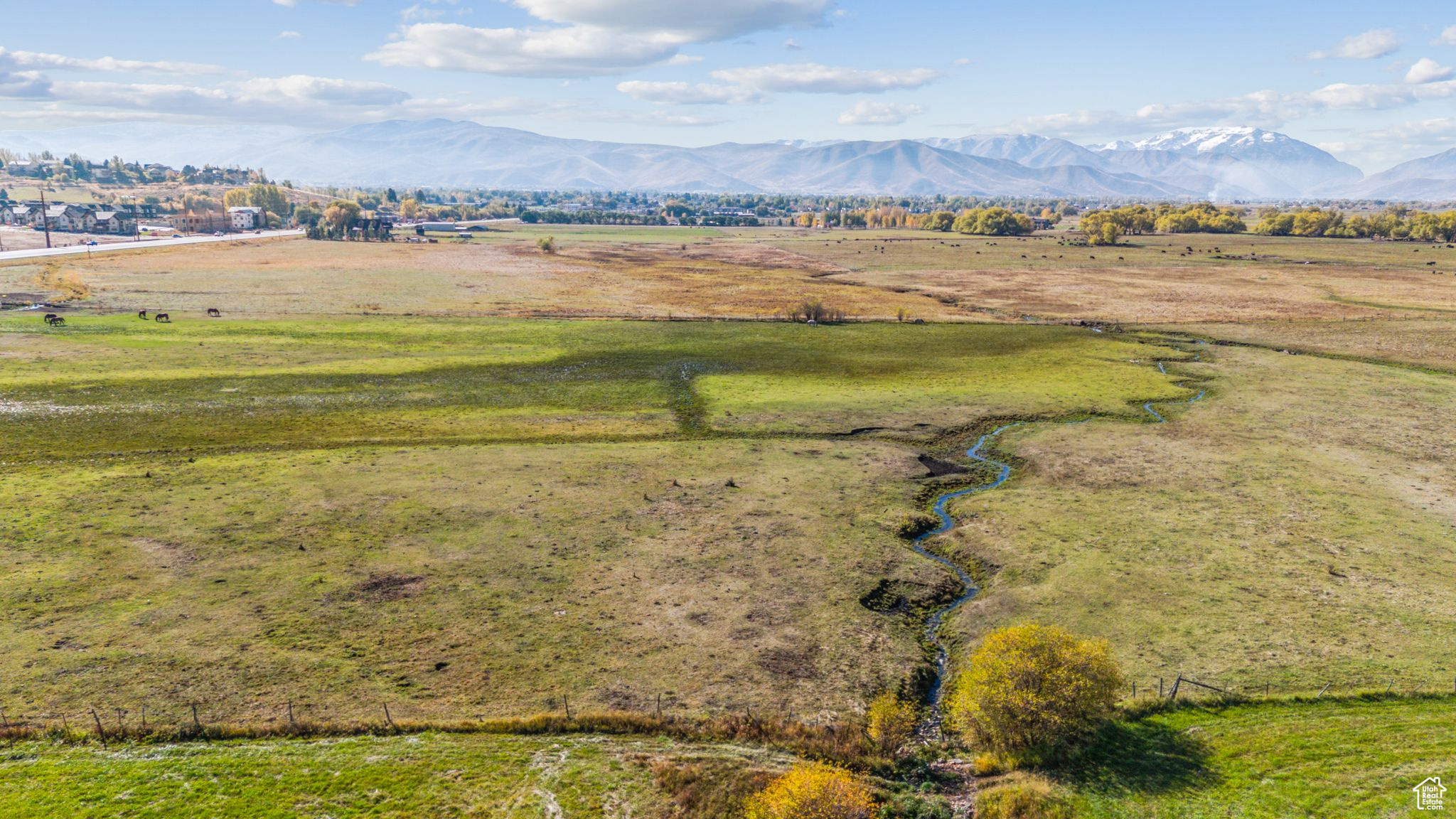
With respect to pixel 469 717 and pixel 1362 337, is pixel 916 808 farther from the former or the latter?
pixel 1362 337

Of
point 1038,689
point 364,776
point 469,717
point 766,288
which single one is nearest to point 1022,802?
point 1038,689

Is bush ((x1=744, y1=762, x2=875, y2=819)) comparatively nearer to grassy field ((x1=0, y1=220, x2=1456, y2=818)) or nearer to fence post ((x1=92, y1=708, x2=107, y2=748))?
grassy field ((x1=0, y1=220, x2=1456, y2=818))

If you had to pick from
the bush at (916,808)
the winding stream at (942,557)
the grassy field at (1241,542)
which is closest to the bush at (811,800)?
the bush at (916,808)

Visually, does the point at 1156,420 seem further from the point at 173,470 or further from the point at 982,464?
the point at 173,470

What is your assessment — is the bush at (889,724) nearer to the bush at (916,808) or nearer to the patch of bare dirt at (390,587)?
the bush at (916,808)

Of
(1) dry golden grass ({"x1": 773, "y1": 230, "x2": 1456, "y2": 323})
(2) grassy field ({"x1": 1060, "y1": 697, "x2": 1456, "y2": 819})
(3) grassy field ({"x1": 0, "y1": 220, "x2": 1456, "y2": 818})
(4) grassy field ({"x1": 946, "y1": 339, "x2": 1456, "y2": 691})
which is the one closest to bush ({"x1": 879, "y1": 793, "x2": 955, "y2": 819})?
(3) grassy field ({"x1": 0, "y1": 220, "x2": 1456, "y2": 818})
